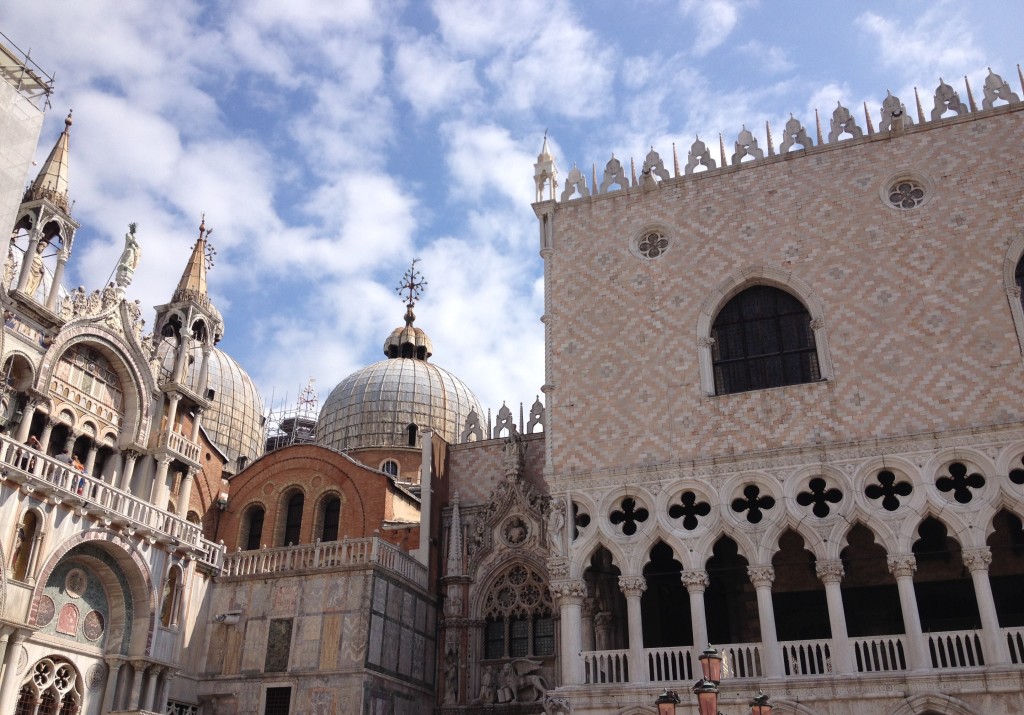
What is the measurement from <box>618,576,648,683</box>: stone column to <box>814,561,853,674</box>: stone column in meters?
2.89

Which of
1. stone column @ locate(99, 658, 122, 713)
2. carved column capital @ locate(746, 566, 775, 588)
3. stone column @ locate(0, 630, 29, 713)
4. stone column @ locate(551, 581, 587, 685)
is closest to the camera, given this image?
stone column @ locate(0, 630, 29, 713)

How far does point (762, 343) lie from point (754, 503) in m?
3.14

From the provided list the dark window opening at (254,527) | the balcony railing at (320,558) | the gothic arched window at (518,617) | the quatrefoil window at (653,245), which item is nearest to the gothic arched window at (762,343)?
the quatrefoil window at (653,245)

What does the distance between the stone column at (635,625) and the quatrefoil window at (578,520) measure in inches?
45.0

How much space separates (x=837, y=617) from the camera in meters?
15.1

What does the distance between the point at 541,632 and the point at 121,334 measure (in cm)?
1026

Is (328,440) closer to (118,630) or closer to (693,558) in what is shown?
(118,630)

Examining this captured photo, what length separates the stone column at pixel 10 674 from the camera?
14.2 meters

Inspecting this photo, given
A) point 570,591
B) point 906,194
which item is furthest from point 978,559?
point 906,194

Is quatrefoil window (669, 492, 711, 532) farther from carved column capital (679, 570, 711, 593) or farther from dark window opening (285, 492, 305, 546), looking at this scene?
dark window opening (285, 492, 305, 546)

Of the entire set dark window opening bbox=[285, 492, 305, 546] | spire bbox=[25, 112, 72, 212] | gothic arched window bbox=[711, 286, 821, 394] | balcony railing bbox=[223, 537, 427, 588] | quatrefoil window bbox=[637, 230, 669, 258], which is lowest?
balcony railing bbox=[223, 537, 427, 588]

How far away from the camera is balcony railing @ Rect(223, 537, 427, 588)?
1842 centimetres

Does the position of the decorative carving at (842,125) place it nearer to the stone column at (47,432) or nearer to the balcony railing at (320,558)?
the balcony railing at (320,558)

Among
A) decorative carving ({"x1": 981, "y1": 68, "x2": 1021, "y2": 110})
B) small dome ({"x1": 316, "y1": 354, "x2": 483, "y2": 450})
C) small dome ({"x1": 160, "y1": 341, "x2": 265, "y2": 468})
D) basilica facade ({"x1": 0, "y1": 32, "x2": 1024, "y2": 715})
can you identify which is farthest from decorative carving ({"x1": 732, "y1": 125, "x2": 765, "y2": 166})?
small dome ({"x1": 160, "y1": 341, "x2": 265, "y2": 468})
